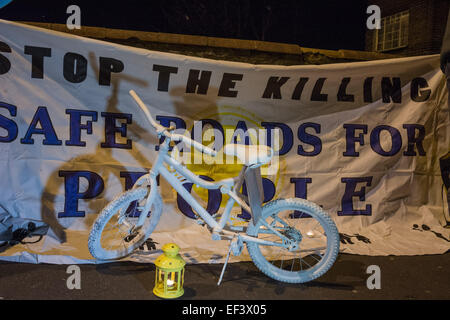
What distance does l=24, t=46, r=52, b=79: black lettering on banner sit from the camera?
4.04m

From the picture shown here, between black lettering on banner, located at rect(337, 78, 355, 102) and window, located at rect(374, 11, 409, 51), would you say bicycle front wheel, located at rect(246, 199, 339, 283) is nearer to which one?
black lettering on banner, located at rect(337, 78, 355, 102)

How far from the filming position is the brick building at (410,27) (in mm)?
13164

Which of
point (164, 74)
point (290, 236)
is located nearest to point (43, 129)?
point (164, 74)

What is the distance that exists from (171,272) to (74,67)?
8.71ft

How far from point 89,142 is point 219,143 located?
1567 millimetres

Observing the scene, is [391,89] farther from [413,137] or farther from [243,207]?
[243,207]

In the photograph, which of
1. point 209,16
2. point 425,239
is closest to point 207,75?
point 425,239

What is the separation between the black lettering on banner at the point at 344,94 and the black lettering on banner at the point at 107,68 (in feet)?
9.29

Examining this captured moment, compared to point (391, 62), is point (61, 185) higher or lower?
lower

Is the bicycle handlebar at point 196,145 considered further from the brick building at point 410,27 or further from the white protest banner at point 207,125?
the brick building at point 410,27

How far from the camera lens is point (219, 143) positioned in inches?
185

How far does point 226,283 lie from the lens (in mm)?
3193
